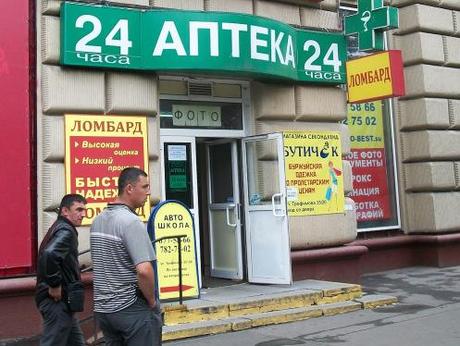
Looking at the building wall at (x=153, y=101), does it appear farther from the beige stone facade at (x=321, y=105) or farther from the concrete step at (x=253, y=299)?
the concrete step at (x=253, y=299)

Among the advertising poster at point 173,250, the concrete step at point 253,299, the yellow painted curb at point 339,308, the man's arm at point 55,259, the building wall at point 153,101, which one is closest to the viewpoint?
the man's arm at point 55,259

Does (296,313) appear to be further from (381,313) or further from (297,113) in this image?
(297,113)

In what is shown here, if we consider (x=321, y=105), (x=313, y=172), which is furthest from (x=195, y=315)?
(x=321, y=105)

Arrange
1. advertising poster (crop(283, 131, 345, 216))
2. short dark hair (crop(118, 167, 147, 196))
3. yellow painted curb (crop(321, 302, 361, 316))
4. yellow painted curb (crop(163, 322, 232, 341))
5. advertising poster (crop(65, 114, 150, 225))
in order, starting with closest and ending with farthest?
1. short dark hair (crop(118, 167, 147, 196))
2. yellow painted curb (crop(163, 322, 232, 341))
3. advertising poster (crop(65, 114, 150, 225))
4. yellow painted curb (crop(321, 302, 361, 316))
5. advertising poster (crop(283, 131, 345, 216))

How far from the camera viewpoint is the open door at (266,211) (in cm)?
877

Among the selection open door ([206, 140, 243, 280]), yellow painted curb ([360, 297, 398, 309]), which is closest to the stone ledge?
open door ([206, 140, 243, 280])

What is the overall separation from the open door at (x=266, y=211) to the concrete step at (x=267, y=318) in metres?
0.81

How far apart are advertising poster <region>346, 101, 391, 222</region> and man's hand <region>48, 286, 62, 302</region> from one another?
26.0 ft

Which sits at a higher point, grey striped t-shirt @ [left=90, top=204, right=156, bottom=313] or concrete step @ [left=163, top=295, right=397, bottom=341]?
grey striped t-shirt @ [left=90, top=204, right=156, bottom=313]

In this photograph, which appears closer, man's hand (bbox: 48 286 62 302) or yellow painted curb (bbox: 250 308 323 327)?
man's hand (bbox: 48 286 62 302)

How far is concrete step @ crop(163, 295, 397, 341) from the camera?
7.00m

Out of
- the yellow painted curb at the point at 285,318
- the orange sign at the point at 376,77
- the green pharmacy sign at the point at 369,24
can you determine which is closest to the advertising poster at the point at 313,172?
the orange sign at the point at 376,77

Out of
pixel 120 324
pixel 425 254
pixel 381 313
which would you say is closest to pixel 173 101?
pixel 381 313

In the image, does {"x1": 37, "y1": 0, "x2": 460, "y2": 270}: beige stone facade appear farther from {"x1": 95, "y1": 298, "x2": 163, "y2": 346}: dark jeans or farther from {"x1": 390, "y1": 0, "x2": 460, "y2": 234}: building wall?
{"x1": 95, "y1": 298, "x2": 163, "y2": 346}: dark jeans
